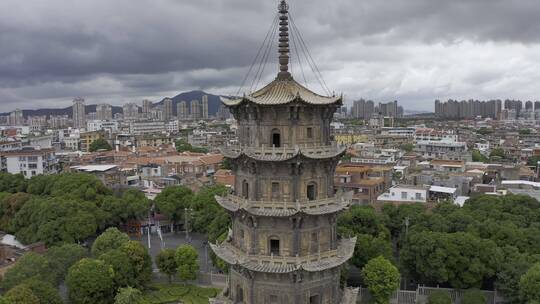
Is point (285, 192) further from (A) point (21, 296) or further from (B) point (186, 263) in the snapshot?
(B) point (186, 263)

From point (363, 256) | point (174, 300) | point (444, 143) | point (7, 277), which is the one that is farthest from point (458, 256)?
point (444, 143)

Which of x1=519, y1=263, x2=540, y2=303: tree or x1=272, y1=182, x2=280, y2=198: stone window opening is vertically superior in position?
x1=272, y1=182, x2=280, y2=198: stone window opening

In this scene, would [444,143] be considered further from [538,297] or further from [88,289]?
[88,289]

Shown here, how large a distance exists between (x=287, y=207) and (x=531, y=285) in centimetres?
2756

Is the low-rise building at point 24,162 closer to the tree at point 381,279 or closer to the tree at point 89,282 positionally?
the tree at point 89,282

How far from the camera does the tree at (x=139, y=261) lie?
47.3 metres

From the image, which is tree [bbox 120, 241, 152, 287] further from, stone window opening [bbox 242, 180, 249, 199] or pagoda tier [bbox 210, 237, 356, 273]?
stone window opening [bbox 242, 180, 249, 199]

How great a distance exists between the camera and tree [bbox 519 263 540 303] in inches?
1506

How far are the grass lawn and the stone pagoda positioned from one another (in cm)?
2327

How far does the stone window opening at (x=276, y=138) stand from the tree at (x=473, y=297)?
96.7ft

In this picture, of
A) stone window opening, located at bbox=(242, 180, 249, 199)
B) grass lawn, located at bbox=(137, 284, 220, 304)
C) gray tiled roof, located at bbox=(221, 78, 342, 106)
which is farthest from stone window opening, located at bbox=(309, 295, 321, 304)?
grass lawn, located at bbox=(137, 284, 220, 304)

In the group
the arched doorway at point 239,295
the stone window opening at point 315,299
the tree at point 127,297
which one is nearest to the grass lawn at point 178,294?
the tree at point 127,297

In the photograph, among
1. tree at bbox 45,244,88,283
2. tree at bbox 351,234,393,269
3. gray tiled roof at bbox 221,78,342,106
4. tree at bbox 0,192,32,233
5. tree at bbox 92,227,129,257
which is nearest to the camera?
gray tiled roof at bbox 221,78,342,106

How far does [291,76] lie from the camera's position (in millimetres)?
26594
